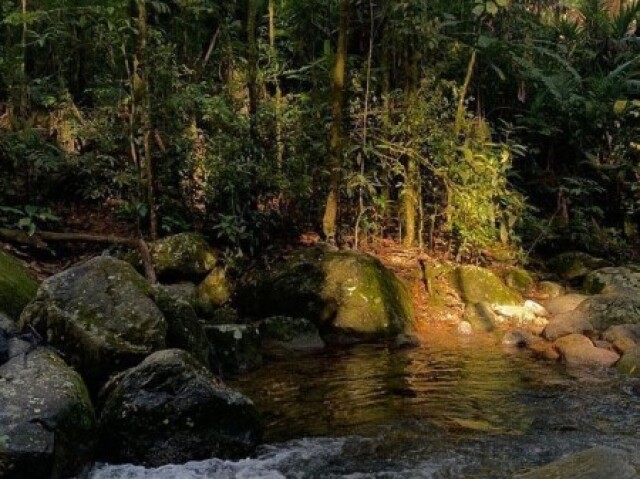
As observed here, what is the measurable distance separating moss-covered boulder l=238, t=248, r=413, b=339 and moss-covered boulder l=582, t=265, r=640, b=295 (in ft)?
11.5

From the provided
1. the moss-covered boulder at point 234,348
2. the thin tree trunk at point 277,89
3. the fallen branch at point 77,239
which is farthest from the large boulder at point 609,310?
the fallen branch at point 77,239

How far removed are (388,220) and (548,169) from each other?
15.0 feet

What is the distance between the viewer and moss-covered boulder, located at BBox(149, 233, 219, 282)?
8.94 meters

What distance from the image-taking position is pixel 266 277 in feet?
31.0

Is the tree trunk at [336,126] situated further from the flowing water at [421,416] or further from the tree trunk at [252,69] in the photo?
the flowing water at [421,416]

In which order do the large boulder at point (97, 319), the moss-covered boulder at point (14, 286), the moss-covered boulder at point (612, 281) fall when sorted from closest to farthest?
the large boulder at point (97, 319), the moss-covered boulder at point (14, 286), the moss-covered boulder at point (612, 281)

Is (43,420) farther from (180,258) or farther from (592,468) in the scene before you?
(180,258)

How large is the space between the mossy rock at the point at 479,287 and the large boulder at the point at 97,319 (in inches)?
217

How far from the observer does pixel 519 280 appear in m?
11.3

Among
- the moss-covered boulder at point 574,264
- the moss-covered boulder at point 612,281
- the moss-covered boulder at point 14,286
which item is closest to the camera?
the moss-covered boulder at point 14,286

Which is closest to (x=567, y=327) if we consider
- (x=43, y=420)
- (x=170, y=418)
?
(x=170, y=418)

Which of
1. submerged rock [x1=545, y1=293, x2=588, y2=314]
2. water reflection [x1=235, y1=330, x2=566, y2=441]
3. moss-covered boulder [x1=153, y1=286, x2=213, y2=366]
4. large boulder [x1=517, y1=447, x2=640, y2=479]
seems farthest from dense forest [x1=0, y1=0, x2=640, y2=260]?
large boulder [x1=517, y1=447, x2=640, y2=479]

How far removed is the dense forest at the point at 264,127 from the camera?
32.6 feet

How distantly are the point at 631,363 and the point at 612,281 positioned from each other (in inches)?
152
